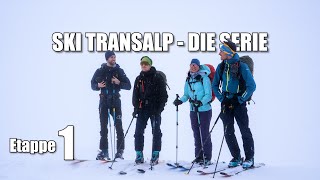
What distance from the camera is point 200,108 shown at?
1288cm


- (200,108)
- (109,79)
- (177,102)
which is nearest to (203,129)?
(200,108)

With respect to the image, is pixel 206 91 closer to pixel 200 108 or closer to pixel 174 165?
pixel 200 108

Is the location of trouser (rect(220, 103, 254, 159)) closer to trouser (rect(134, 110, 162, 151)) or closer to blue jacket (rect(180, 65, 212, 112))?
blue jacket (rect(180, 65, 212, 112))

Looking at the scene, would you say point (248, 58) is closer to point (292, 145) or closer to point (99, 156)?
point (99, 156)

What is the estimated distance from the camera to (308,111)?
140125 mm

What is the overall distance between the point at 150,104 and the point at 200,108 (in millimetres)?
1281

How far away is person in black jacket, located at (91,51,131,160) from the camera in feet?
45.9

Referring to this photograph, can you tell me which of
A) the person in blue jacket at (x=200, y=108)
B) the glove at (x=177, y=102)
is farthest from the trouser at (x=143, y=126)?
the person in blue jacket at (x=200, y=108)

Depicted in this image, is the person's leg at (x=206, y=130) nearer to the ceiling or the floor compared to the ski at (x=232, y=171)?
nearer to the ceiling

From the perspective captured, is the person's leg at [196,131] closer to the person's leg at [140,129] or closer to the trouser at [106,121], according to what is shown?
the person's leg at [140,129]

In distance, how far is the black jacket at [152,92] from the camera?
512 inches

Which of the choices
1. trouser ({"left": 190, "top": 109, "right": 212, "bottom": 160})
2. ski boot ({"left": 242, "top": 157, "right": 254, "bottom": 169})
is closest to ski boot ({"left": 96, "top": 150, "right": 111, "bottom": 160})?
trouser ({"left": 190, "top": 109, "right": 212, "bottom": 160})

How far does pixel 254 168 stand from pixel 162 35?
9.30 meters

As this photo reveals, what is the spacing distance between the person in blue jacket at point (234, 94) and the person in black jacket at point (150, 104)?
1571 millimetres
